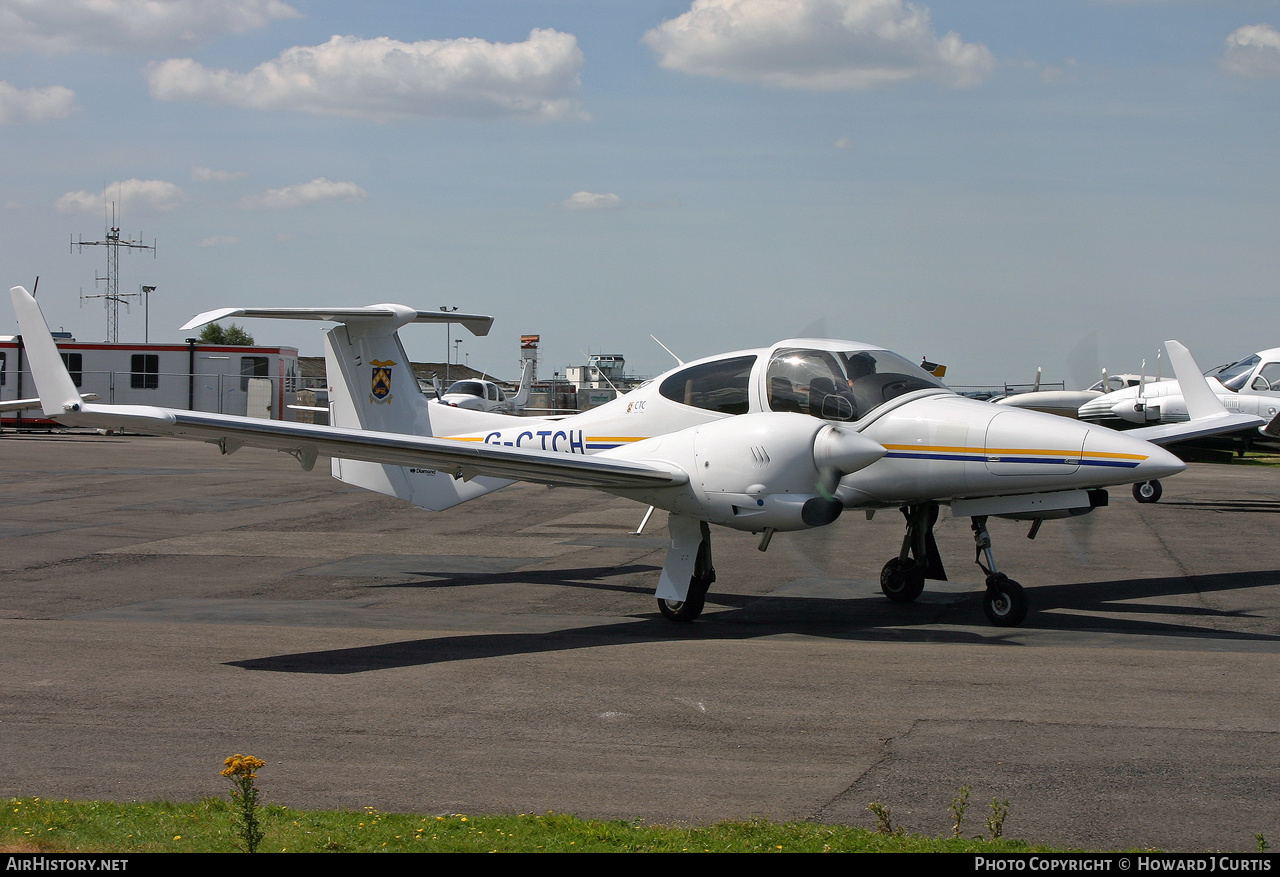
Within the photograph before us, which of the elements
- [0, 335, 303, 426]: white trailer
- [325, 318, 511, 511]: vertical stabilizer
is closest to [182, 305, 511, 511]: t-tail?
[325, 318, 511, 511]: vertical stabilizer

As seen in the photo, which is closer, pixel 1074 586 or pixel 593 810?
pixel 593 810

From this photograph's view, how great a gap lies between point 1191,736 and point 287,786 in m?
5.15

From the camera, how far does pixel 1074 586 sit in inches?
487

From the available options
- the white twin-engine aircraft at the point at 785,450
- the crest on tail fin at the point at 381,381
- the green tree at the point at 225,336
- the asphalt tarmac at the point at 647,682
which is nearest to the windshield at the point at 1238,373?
the asphalt tarmac at the point at 647,682

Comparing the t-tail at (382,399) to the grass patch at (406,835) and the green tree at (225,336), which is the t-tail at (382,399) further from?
the green tree at (225,336)

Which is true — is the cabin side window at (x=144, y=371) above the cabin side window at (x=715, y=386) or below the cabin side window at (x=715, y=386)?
above

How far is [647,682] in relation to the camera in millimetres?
7742

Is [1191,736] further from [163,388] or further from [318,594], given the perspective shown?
[163,388]

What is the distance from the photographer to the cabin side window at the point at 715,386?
35.3ft

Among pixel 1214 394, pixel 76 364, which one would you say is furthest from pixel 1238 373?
pixel 76 364

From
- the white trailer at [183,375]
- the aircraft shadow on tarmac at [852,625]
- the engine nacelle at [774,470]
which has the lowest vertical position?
the aircraft shadow on tarmac at [852,625]

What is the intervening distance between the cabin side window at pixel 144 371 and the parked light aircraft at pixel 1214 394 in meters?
35.4

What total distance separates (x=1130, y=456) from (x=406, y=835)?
7134mm
